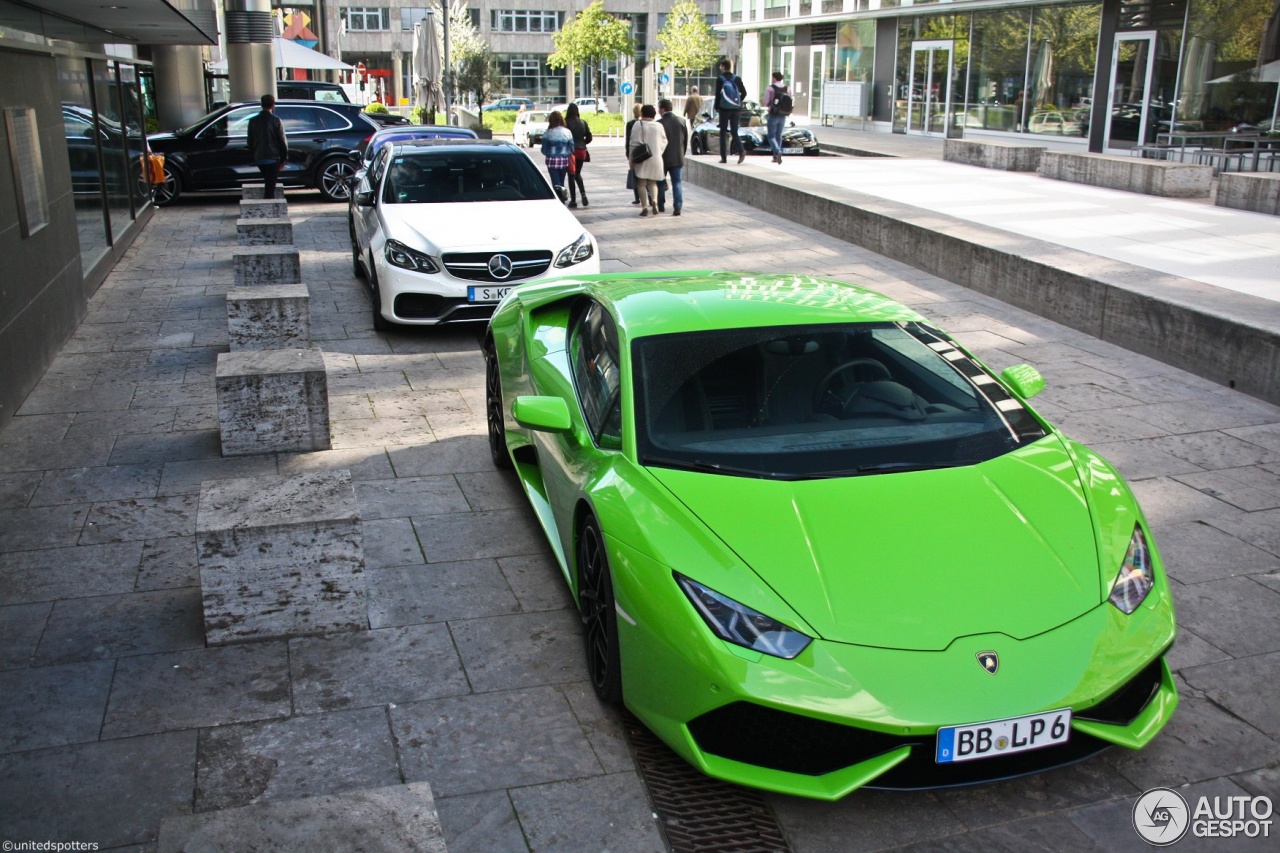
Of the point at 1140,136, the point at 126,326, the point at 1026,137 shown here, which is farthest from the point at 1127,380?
the point at 1026,137

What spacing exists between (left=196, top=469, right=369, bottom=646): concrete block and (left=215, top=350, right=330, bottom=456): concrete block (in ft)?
7.18

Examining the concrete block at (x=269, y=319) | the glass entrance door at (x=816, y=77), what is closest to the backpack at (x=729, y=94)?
the concrete block at (x=269, y=319)

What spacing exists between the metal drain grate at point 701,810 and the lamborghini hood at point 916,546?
656 mm

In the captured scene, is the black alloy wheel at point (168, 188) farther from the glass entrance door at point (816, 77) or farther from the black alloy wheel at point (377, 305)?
the glass entrance door at point (816, 77)

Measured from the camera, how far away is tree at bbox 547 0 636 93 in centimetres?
7681

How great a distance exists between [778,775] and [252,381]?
4.59m

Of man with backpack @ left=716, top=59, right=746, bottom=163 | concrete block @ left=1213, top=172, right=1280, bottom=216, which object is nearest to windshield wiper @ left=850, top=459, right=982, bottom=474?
concrete block @ left=1213, top=172, right=1280, bottom=216

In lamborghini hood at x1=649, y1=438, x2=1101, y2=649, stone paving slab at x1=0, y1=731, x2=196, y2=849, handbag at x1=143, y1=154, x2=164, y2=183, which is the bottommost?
stone paving slab at x1=0, y1=731, x2=196, y2=849

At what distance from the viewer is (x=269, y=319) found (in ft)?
28.8

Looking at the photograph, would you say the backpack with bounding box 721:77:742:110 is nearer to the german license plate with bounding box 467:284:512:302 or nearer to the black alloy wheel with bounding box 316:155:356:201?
the black alloy wheel with bounding box 316:155:356:201

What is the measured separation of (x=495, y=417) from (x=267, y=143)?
12243mm

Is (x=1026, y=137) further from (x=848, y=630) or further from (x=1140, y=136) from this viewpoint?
(x=848, y=630)

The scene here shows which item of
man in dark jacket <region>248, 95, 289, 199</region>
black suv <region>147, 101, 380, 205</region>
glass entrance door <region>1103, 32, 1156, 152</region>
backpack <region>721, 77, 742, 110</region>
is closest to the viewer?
man in dark jacket <region>248, 95, 289, 199</region>

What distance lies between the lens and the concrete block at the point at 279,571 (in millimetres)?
4605
